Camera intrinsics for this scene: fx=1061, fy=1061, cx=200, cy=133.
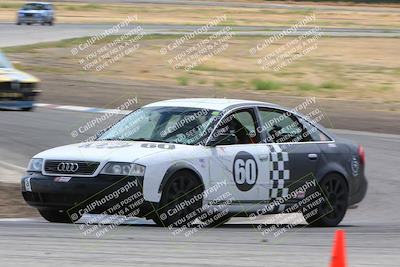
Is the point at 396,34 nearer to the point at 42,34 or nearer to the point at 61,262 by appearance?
the point at 42,34

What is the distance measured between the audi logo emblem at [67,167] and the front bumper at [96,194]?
3.5 inches

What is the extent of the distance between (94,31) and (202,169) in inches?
1570

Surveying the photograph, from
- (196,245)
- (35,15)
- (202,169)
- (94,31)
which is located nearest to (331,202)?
(202,169)

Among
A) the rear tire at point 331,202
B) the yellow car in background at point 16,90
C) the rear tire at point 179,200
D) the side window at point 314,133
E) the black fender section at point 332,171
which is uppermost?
the rear tire at point 179,200

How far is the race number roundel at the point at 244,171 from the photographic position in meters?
10.5

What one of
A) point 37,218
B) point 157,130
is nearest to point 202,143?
point 157,130

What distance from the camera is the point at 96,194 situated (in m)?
9.68

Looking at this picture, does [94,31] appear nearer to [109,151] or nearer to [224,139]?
[224,139]

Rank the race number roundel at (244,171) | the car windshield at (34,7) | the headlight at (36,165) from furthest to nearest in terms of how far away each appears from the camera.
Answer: the car windshield at (34,7) < the race number roundel at (244,171) < the headlight at (36,165)

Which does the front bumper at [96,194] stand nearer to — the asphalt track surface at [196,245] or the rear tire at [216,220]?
the asphalt track surface at [196,245]

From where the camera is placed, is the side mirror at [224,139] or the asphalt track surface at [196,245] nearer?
the asphalt track surface at [196,245]

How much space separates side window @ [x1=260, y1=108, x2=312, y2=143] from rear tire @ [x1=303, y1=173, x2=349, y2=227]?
0.52 m

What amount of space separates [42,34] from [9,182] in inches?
1337

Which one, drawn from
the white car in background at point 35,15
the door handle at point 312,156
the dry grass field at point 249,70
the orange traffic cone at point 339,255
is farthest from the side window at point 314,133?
the white car in background at point 35,15
